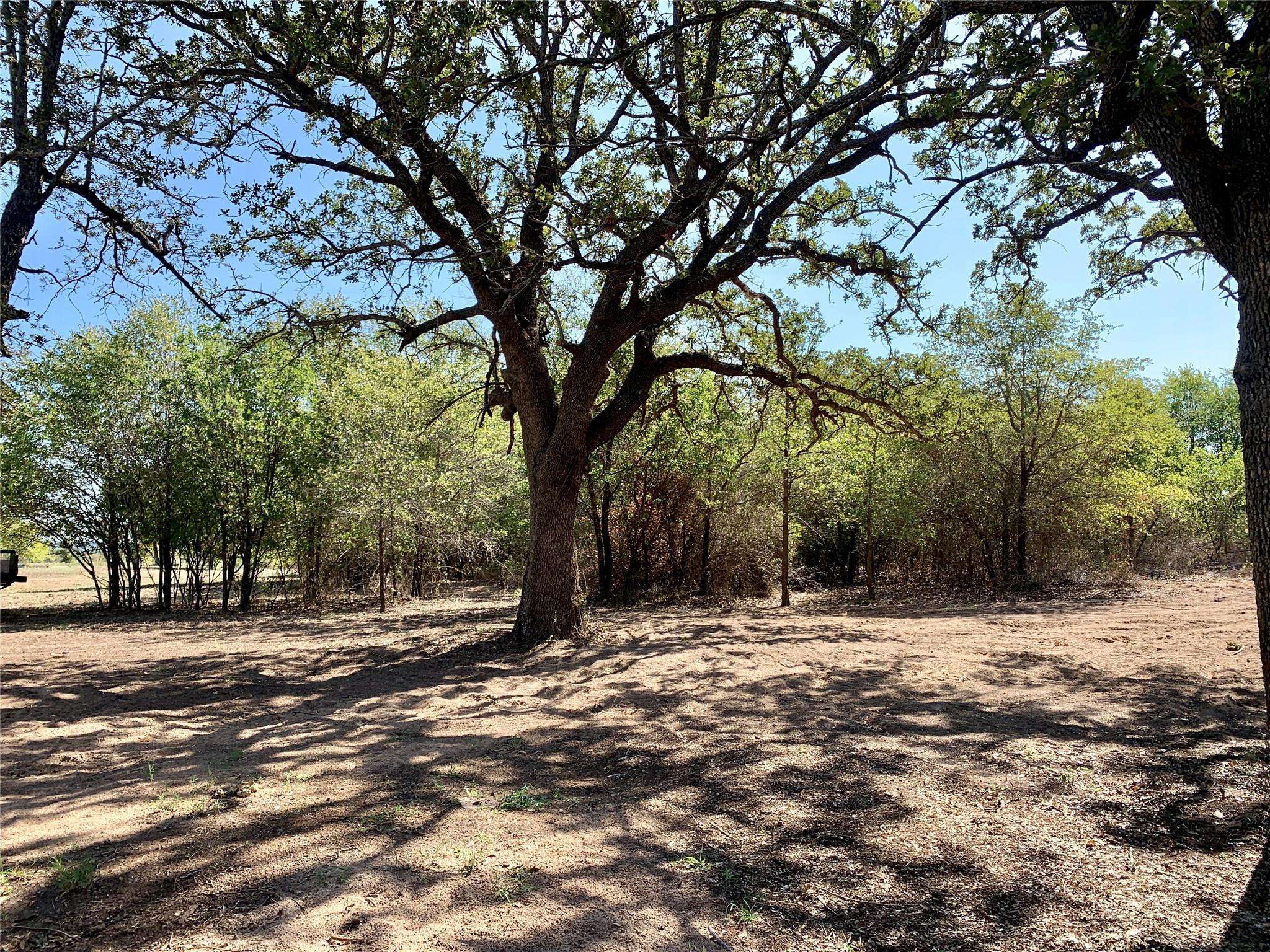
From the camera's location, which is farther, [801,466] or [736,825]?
[801,466]

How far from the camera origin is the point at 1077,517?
14031mm

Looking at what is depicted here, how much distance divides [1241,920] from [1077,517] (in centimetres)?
1380

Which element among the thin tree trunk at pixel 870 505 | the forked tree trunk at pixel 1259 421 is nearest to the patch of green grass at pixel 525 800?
the forked tree trunk at pixel 1259 421

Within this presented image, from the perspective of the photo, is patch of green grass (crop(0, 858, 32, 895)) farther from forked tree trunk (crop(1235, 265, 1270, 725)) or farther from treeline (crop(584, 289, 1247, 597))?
treeline (crop(584, 289, 1247, 597))

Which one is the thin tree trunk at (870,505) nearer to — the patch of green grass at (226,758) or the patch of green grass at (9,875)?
the patch of green grass at (226,758)

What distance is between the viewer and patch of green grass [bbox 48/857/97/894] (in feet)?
8.16

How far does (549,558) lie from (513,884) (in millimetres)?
5868

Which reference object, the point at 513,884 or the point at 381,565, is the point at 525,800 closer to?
the point at 513,884

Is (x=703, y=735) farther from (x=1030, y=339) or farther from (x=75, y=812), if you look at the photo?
(x=1030, y=339)

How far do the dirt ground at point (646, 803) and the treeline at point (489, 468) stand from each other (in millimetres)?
5307

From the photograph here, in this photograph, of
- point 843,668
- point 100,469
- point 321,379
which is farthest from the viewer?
point 321,379

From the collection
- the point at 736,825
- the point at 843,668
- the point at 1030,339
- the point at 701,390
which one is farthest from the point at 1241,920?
the point at 1030,339

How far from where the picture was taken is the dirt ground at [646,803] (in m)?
2.34

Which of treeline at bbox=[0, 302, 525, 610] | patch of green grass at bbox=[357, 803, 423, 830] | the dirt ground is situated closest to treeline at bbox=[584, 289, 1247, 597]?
treeline at bbox=[0, 302, 525, 610]
